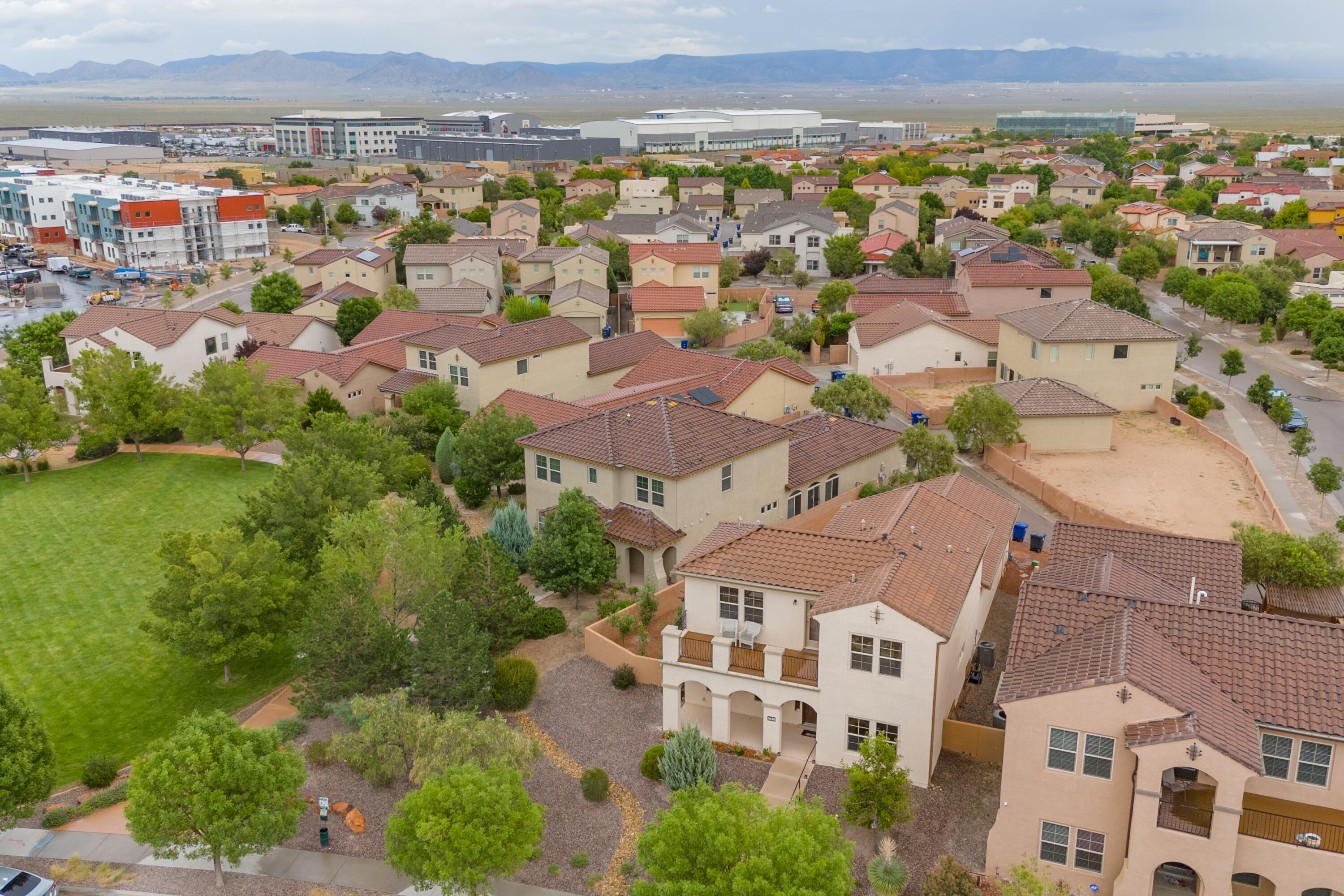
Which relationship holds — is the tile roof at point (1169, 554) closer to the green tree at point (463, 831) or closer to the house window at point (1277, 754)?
the house window at point (1277, 754)

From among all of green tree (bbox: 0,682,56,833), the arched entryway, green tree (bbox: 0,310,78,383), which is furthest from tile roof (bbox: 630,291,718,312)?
the arched entryway

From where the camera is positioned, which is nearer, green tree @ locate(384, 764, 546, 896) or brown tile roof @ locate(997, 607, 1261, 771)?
brown tile roof @ locate(997, 607, 1261, 771)

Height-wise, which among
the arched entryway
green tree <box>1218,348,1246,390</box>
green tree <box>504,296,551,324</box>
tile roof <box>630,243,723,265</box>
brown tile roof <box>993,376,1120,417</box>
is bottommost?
the arched entryway

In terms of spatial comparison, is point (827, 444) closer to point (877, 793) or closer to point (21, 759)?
point (877, 793)

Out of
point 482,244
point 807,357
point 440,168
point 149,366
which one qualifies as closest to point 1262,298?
point 807,357

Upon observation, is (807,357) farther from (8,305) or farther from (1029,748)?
(8,305)

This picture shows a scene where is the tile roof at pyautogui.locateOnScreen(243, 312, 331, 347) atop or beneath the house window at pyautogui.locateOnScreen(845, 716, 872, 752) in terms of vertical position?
atop

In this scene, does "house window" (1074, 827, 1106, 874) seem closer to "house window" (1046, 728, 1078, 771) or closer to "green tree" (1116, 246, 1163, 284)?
"house window" (1046, 728, 1078, 771)
